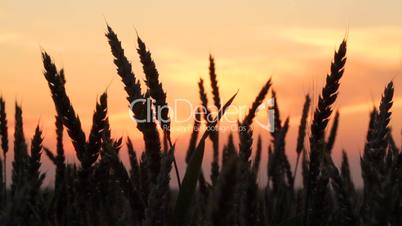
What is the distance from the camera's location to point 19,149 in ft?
8.59

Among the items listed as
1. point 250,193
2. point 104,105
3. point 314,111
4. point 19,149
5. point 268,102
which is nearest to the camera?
point 250,193

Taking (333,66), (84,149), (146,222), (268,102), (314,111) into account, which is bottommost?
(146,222)

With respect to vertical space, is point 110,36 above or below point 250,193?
above

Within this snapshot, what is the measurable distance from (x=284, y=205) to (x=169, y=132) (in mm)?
1208

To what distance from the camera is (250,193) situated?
1.40 m

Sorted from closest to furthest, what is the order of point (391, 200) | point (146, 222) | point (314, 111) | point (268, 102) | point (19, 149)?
1. point (391, 200)
2. point (146, 222)
3. point (314, 111)
4. point (19, 149)
5. point (268, 102)

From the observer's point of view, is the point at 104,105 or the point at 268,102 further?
the point at 268,102

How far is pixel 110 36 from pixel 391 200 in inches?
46.5

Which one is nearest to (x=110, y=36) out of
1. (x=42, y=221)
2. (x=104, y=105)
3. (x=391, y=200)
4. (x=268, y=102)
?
(x=104, y=105)

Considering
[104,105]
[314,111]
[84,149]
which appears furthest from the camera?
[314,111]

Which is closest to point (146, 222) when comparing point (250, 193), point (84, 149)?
point (250, 193)

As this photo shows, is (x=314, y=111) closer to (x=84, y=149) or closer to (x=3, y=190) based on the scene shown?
(x=84, y=149)

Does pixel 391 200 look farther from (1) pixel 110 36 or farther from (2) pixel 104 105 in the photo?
(1) pixel 110 36

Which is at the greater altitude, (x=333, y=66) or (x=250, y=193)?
(x=333, y=66)
